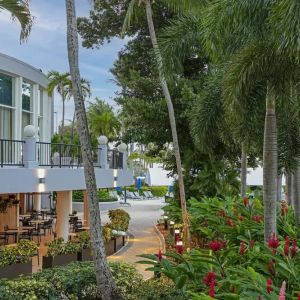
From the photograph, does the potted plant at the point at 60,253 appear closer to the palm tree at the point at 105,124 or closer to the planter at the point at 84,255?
the planter at the point at 84,255

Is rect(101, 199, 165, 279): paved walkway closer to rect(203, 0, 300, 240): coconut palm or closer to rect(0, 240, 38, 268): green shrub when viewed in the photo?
rect(0, 240, 38, 268): green shrub

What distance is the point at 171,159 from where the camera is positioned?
25.1 metres

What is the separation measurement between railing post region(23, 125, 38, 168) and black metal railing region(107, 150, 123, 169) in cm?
627

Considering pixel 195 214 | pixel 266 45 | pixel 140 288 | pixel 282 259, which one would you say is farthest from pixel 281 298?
pixel 195 214

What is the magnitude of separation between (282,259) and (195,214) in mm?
8562

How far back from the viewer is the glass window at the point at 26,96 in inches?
800

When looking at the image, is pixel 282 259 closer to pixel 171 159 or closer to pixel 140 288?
pixel 140 288

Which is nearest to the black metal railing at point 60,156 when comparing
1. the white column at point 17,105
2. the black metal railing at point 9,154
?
the black metal railing at point 9,154

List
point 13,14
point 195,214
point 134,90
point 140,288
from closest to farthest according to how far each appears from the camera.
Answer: point 140,288 → point 13,14 → point 195,214 → point 134,90

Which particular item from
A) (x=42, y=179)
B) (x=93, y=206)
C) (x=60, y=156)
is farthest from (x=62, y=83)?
(x=93, y=206)

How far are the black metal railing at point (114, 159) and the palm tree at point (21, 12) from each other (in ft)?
26.5

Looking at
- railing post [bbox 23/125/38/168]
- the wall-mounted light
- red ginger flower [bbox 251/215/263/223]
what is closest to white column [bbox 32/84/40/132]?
railing post [bbox 23/125/38/168]

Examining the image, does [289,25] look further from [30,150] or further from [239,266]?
[30,150]

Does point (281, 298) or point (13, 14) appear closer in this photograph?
point (281, 298)
